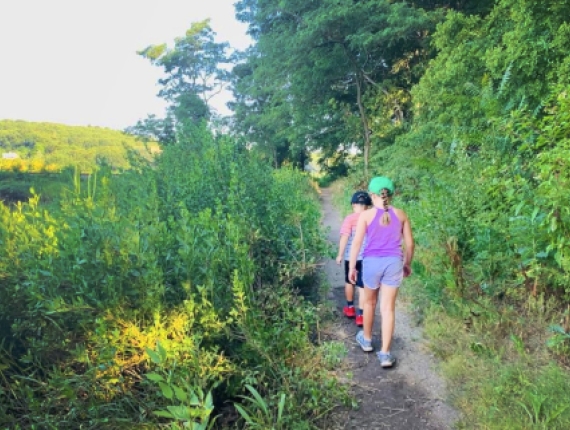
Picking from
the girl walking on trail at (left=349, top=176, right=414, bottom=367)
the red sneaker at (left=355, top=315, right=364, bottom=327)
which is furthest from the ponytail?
the red sneaker at (left=355, top=315, right=364, bottom=327)

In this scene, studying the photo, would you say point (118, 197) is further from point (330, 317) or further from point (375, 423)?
point (375, 423)

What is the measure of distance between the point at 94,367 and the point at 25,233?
48.4 inches

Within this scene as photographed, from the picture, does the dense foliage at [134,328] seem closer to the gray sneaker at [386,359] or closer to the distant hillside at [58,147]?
the gray sneaker at [386,359]

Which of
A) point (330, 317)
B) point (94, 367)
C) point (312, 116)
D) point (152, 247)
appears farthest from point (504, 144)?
point (312, 116)

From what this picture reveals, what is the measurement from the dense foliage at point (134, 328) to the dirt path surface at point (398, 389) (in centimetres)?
38

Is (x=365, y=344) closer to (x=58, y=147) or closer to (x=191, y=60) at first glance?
(x=58, y=147)

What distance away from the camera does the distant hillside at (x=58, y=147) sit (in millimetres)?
8416

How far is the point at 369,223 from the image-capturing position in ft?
12.9

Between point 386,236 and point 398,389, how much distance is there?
4.68ft

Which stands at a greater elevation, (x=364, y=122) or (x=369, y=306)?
(x=364, y=122)

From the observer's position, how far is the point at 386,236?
152 inches

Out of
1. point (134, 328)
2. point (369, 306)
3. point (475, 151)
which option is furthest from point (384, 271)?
point (475, 151)

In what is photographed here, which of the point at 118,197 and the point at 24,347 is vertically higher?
the point at 118,197

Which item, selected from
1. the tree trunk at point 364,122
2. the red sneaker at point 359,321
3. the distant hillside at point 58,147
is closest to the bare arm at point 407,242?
the red sneaker at point 359,321
